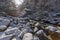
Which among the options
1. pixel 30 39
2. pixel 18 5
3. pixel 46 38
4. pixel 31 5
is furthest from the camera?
pixel 18 5

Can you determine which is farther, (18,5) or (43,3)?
(18,5)

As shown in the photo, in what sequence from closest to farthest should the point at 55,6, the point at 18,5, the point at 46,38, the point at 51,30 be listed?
the point at 46,38
the point at 51,30
the point at 55,6
the point at 18,5

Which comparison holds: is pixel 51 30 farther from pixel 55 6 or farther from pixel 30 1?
pixel 30 1

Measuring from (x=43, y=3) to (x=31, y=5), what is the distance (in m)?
0.45

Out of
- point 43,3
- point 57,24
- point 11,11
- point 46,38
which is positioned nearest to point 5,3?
point 11,11

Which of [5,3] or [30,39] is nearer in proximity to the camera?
[30,39]

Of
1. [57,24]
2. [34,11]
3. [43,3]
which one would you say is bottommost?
[57,24]

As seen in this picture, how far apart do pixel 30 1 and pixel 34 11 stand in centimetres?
64

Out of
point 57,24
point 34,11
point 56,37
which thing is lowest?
point 56,37

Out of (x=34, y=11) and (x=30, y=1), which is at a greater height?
(x=30, y=1)

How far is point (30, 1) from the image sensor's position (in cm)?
397

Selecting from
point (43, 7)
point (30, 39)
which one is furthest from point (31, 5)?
point (30, 39)

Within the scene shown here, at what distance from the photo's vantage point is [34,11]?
347cm

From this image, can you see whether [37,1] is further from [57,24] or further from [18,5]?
[57,24]
